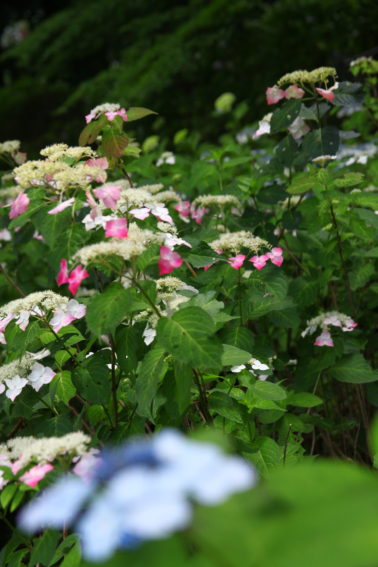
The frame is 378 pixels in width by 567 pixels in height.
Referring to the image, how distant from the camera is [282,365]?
6.36 feet

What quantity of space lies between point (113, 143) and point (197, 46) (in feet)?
15.3

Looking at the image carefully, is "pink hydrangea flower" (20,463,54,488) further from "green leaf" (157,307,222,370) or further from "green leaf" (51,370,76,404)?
"green leaf" (51,370,76,404)

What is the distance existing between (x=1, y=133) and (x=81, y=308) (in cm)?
926

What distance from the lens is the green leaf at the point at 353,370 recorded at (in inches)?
71.2

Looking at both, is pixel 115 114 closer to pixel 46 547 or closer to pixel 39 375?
pixel 39 375

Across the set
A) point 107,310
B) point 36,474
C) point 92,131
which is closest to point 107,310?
point 107,310

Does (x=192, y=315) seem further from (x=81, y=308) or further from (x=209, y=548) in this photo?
(x=209, y=548)

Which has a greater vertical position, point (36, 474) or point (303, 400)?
point (36, 474)

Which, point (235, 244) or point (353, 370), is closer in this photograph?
point (235, 244)

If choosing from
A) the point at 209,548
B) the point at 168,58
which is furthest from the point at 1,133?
the point at 209,548

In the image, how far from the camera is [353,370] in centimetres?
185

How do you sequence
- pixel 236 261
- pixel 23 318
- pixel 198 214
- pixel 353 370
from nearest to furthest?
pixel 23 318
pixel 236 261
pixel 353 370
pixel 198 214

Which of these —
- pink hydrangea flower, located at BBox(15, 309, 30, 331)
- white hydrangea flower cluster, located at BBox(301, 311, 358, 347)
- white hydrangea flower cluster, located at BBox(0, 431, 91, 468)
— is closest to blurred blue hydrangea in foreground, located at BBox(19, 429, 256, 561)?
white hydrangea flower cluster, located at BBox(0, 431, 91, 468)

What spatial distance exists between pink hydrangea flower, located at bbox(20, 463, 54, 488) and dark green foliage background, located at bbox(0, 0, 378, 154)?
14.0 feet
